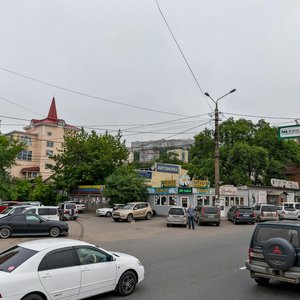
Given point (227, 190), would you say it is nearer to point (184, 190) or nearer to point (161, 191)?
point (184, 190)

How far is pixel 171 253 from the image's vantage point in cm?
1348

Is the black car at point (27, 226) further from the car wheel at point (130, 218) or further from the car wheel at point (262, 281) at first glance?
the car wheel at point (262, 281)

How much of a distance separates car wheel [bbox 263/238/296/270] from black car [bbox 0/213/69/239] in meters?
14.6

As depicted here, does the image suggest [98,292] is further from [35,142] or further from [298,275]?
[35,142]

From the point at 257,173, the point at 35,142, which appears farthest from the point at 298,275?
the point at 35,142

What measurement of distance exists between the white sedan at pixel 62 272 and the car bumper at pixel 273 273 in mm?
2739

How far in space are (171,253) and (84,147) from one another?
35326 mm

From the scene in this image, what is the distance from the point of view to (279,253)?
7594 mm

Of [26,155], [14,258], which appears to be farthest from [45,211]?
[26,155]

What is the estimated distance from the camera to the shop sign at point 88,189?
145ft

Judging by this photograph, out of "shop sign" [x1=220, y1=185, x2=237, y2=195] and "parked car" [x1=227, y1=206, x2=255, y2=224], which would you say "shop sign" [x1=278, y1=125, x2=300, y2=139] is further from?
"shop sign" [x1=220, y1=185, x2=237, y2=195]

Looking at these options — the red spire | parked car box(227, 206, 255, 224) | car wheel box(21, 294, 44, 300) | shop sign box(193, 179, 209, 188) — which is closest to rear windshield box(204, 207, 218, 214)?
parked car box(227, 206, 255, 224)

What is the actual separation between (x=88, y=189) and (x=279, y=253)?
40086 millimetres

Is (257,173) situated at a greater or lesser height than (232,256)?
greater
